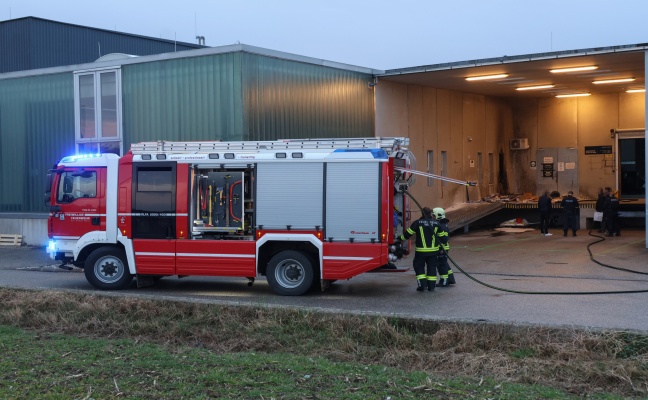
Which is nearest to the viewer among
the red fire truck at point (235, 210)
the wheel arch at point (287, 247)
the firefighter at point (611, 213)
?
the red fire truck at point (235, 210)

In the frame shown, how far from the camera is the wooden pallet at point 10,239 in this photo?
80.8 ft

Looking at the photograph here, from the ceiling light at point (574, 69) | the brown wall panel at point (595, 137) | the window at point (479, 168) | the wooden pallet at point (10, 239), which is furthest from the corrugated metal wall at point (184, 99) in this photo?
the brown wall panel at point (595, 137)

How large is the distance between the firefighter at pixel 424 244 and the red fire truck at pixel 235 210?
37 cm

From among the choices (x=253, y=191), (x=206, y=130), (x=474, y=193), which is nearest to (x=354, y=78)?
(x=206, y=130)

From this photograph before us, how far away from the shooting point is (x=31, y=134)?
82.3ft

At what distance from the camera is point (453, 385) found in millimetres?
7562

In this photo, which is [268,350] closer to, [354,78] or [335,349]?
[335,349]

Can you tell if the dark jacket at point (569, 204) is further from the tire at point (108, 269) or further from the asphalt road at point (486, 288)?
the tire at point (108, 269)

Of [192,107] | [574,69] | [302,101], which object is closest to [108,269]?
[192,107]

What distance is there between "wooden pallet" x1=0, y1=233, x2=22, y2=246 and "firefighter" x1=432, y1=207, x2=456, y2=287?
15.6 m

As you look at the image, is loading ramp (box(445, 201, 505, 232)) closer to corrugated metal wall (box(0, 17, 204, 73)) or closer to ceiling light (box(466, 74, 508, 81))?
ceiling light (box(466, 74, 508, 81))

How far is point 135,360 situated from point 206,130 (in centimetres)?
1259

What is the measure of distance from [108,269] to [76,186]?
172cm

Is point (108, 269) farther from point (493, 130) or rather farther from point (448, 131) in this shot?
point (493, 130)
